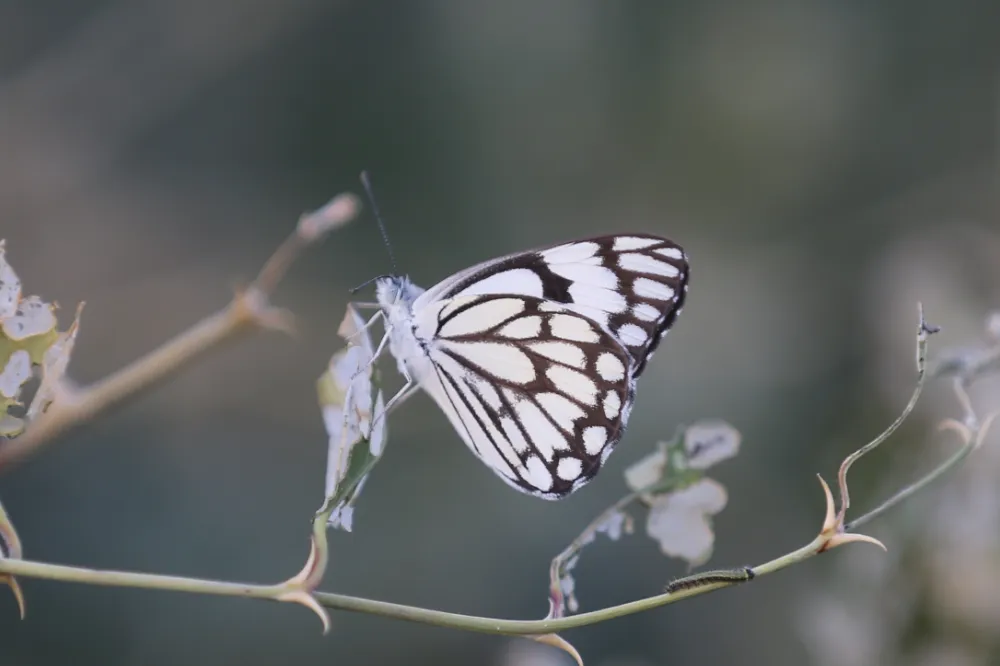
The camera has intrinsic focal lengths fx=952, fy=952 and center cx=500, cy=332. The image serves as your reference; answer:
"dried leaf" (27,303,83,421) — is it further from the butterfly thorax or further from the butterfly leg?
the butterfly thorax

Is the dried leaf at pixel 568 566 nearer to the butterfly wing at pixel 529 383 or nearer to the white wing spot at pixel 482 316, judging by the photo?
the butterfly wing at pixel 529 383

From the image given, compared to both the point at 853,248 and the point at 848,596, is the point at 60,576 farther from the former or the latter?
the point at 853,248

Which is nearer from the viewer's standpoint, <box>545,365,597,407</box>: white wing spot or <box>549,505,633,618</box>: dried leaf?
<box>549,505,633,618</box>: dried leaf

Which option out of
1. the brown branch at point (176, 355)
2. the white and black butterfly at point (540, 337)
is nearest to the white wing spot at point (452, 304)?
the white and black butterfly at point (540, 337)

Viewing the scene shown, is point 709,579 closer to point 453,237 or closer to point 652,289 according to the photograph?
point 652,289

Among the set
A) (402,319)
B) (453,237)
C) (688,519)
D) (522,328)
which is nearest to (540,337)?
(522,328)

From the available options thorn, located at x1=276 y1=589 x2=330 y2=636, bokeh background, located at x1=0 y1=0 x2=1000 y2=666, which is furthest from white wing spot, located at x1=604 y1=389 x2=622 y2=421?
bokeh background, located at x1=0 y1=0 x2=1000 y2=666

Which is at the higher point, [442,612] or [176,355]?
[176,355]
